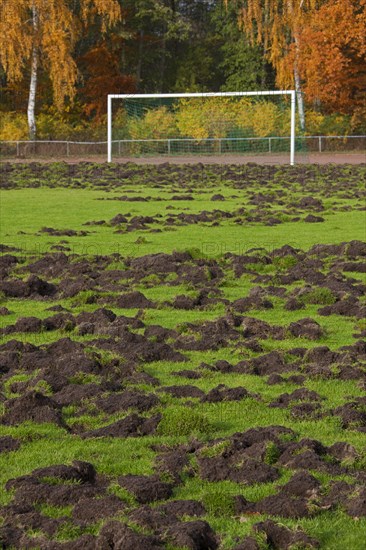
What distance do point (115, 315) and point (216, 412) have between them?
3.40 m

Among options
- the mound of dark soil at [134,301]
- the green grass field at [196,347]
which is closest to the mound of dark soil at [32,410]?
the green grass field at [196,347]

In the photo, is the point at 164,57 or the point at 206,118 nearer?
the point at 206,118

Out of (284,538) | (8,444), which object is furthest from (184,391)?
(284,538)

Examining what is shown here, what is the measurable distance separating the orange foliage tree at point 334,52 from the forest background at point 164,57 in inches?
2.2

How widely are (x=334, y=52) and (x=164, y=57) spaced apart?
18.0 metres

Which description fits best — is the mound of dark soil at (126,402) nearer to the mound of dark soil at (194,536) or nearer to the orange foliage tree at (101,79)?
the mound of dark soil at (194,536)

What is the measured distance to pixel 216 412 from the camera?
295 inches

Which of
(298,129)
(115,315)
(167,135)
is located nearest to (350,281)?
(115,315)

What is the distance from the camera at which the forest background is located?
2110 inches

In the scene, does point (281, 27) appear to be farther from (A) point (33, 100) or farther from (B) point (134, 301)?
(B) point (134, 301)

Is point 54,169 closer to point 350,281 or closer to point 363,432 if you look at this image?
point 350,281

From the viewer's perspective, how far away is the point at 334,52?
5484 centimetres

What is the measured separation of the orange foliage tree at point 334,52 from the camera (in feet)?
180

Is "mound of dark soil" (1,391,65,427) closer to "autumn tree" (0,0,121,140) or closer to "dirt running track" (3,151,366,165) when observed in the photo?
"dirt running track" (3,151,366,165)
